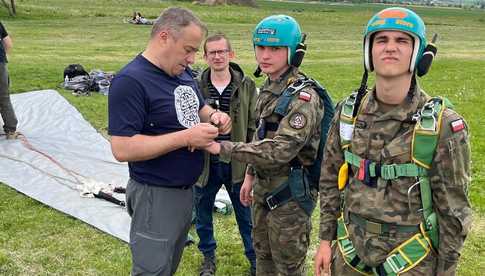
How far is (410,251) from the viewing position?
3027 mm

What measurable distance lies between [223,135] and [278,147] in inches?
72.6

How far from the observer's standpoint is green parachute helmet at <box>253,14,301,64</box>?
13.2ft

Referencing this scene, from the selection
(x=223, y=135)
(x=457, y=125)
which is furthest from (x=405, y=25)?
(x=223, y=135)

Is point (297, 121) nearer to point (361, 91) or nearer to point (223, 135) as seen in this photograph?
point (361, 91)

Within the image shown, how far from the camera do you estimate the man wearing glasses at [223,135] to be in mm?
5613

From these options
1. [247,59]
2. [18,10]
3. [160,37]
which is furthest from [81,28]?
[160,37]

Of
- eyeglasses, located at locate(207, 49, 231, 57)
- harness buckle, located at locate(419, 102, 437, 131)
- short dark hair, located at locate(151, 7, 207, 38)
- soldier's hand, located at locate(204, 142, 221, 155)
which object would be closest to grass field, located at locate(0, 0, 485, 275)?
eyeglasses, located at locate(207, 49, 231, 57)

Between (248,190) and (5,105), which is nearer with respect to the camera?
(248,190)

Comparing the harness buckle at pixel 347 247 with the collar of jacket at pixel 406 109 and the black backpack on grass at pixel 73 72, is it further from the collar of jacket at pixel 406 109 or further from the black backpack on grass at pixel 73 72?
the black backpack on grass at pixel 73 72

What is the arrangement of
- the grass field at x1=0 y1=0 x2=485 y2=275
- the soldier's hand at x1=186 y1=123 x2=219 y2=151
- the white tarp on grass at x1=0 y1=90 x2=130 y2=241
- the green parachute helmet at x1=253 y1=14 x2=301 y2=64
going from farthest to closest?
the white tarp on grass at x1=0 y1=90 x2=130 y2=241 < the grass field at x1=0 y1=0 x2=485 y2=275 < the green parachute helmet at x1=253 y1=14 x2=301 y2=64 < the soldier's hand at x1=186 y1=123 x2=219 y2=151

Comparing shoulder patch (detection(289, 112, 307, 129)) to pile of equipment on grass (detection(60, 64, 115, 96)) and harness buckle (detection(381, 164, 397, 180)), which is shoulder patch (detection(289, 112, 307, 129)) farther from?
pile of equipment on grass (detection(60, 64, 115, 96))

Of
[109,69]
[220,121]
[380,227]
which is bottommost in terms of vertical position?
[109,69]

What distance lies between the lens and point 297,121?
3.90 meters

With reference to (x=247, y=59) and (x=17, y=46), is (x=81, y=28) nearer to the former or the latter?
(x=17, y=46)
